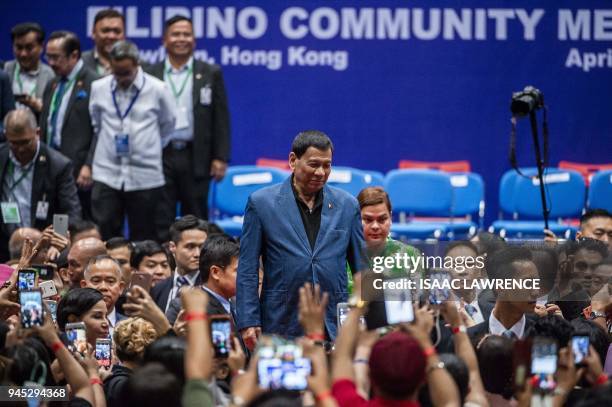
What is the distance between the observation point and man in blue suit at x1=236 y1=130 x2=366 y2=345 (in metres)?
6.59

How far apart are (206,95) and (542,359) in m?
7.03

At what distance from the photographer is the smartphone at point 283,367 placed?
4602 mm

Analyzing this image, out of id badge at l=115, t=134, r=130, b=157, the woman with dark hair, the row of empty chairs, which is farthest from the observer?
the row of empty chairs

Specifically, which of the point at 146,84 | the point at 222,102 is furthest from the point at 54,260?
the point at 222,102

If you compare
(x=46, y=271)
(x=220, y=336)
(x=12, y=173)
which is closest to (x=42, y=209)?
(x=12, y=173)

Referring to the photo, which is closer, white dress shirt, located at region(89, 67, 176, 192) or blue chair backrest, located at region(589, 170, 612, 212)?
white dress shirt, located at region(89, 67, 176, 192)

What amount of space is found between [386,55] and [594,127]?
2334 mm

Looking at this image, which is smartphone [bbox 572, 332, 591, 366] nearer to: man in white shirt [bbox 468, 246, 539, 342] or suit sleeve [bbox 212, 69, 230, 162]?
man in white shirt [bbox 468, 246, 539, 342]

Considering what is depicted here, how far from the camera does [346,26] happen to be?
13078 millimetres

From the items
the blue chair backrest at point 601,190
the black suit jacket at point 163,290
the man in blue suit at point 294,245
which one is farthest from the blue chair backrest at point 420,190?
the man in blue suit at point 294,245

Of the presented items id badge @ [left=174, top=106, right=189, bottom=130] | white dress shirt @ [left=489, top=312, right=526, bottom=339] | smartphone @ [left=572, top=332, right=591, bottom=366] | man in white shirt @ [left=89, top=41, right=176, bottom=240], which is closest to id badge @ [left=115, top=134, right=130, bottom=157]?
man in white shirt @ [left=89, top=41, right=176, bottom=240]

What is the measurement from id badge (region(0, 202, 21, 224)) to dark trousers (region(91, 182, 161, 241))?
2.86 feet

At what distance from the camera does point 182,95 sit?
11344 millimetres

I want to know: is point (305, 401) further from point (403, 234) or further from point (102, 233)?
point (403, 234)
